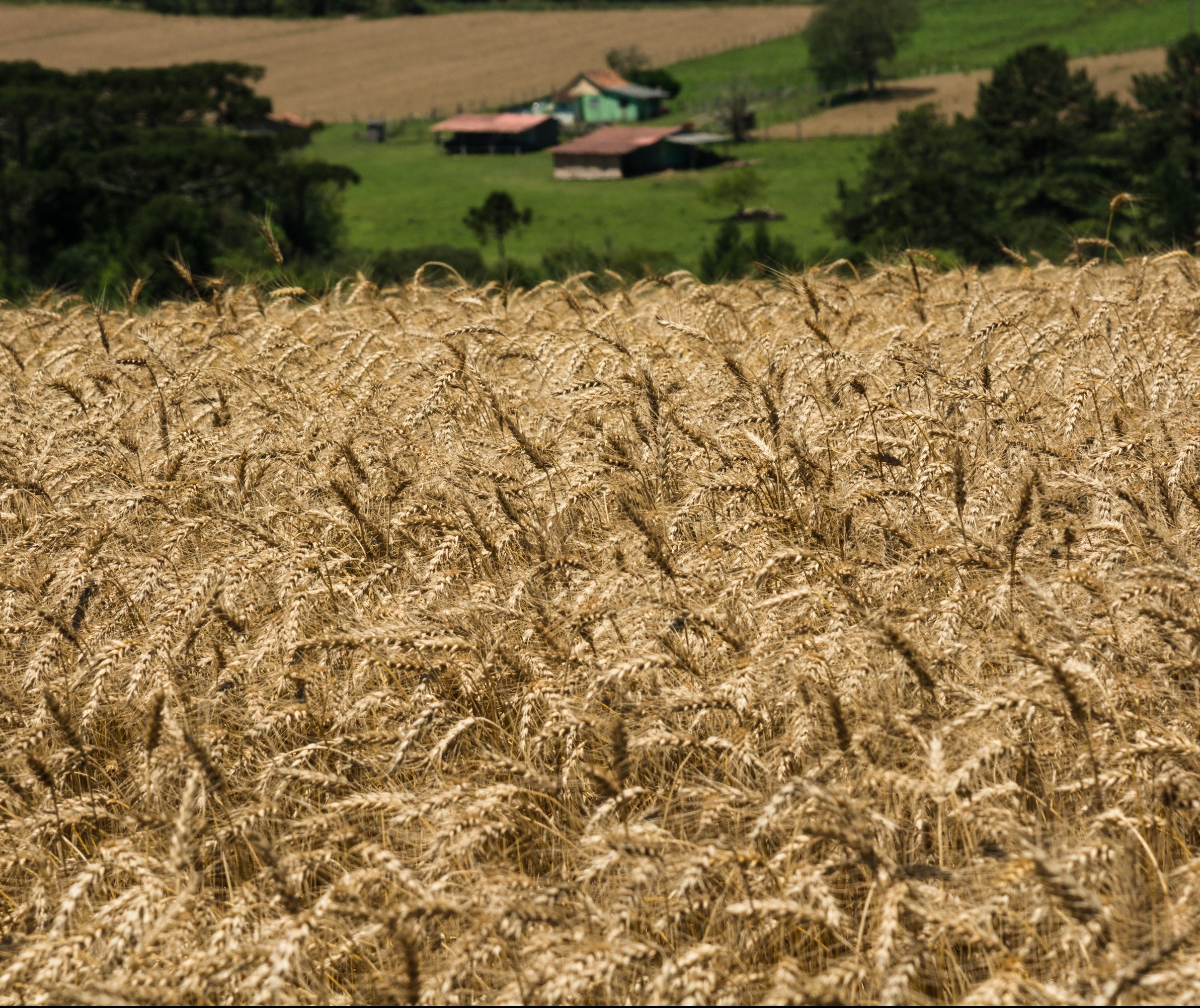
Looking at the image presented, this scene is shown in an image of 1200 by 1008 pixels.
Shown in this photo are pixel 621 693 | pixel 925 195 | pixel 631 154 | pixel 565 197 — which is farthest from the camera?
pixel 631 154

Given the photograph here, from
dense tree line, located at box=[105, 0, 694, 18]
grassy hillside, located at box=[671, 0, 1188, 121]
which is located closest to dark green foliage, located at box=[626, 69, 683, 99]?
grassy hillside, located at box=[671, 0, 1188, 121]

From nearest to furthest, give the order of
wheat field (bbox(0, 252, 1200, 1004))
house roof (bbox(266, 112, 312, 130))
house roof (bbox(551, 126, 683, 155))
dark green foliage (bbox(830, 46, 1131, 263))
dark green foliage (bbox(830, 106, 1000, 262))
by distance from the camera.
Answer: wheat field (bbox(0, 252, 1200, 1004)), dark green foliage (bbox(830, 106, 1000, 262)), dark green foliage (bbox(830, 46, 1131, 263)), house roof (bbox(551, 126, 683, 155)), house roof (bbox(266, 112, 312, 130))

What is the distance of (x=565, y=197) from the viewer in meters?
67.3

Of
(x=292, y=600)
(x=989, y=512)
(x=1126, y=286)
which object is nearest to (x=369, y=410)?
(x=292, y=600)

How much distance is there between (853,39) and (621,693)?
331 ft

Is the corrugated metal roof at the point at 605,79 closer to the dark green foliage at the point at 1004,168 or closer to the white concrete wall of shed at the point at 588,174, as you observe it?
the white concrete wall of shed at the point at 588,174

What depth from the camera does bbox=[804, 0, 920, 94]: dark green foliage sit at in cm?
9188

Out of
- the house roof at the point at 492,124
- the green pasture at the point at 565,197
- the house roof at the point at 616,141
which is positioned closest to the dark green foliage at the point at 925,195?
the green pasture at the point at 565,197

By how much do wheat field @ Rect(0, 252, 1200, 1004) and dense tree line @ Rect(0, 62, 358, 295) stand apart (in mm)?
34976

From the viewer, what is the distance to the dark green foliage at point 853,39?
91.9m

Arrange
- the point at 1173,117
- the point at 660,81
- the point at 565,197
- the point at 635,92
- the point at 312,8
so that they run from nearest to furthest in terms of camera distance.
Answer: the point at 1173,117, the point at 565,197, the point at 635,92, the point at 660,81, the point at 312,8

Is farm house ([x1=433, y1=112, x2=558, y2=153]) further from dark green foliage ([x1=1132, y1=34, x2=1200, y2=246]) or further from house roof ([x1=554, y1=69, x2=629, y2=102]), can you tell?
dark green foliage ([x1=1132, y1=34, x2=1200, y2=246])

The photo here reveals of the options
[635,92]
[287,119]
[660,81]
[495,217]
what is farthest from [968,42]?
[495,217]

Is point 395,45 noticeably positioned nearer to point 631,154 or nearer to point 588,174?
point 588,174
